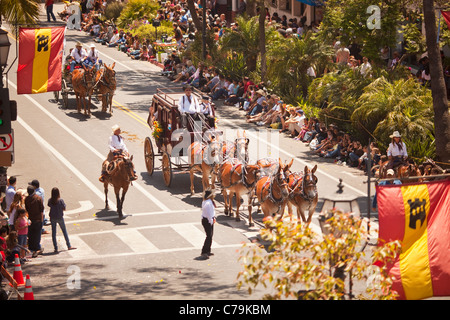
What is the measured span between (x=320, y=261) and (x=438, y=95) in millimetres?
13816

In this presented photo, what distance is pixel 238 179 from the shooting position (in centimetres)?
2431

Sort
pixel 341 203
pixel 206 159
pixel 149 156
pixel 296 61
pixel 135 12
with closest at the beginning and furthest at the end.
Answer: pixel 341 203 < pixel 206 159 < pixel 149 156 < pixel 296 61 < pixel 135 12

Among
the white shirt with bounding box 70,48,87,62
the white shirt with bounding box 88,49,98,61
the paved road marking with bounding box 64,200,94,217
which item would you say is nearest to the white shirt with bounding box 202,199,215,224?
the paved road marking with bounding box 64,200,94,217

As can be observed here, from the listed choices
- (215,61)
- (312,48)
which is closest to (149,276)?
(312,48)

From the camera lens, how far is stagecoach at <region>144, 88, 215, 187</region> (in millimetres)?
27281

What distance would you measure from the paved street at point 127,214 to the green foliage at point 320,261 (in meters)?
5.92

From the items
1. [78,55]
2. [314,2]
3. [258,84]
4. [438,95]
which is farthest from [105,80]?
[438,95]

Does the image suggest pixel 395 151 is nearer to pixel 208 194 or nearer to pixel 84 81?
pixel 208 194

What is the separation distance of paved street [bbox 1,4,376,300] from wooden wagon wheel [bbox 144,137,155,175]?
1.14 feet

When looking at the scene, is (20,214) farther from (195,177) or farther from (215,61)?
(215,61)

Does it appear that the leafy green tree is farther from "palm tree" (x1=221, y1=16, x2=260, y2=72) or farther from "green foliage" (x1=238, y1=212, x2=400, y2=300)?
"palm tree" (x1=221, y1=16, x2=260, y2=72)

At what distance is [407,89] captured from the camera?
2969 cm

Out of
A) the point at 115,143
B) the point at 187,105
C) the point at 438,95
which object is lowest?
the point at 115,143

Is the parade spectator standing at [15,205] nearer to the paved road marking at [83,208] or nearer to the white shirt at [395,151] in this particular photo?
the paved road marking at [83,208]
